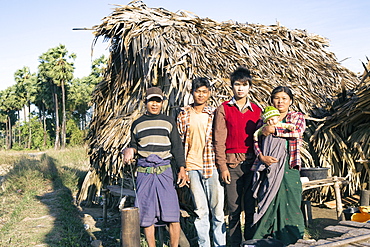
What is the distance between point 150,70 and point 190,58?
2.06 feet

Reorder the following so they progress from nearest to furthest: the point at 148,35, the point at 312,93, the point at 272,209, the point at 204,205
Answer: the point at 272,209, the point at 204,205, the point at 148,35, the point at 312,93

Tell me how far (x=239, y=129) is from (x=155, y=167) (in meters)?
0.91

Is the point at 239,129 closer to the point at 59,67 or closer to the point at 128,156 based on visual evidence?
the point at 128,156

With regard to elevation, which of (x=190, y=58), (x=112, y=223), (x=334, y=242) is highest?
(x=190, y=58)

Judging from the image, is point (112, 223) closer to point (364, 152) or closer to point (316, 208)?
point (316, 208)

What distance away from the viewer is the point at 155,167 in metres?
3.16

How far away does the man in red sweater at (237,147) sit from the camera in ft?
10.6

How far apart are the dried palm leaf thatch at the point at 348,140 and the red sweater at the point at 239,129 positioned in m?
2.38

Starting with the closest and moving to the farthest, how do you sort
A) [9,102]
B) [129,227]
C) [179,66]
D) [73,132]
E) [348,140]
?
1. [129,227]
2. [179,66]
3. [348,140]
4. [73,132]
5. [9,102]

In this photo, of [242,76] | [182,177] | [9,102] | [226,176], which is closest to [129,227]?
[182,177]

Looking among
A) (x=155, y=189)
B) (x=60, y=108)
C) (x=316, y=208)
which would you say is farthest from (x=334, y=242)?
(x=60, y=108)

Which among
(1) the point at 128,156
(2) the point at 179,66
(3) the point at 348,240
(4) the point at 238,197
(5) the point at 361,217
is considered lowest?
(5) the point at 361,217

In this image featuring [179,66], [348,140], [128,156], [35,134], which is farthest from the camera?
[35,134]

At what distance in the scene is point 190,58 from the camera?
4.88 metres
